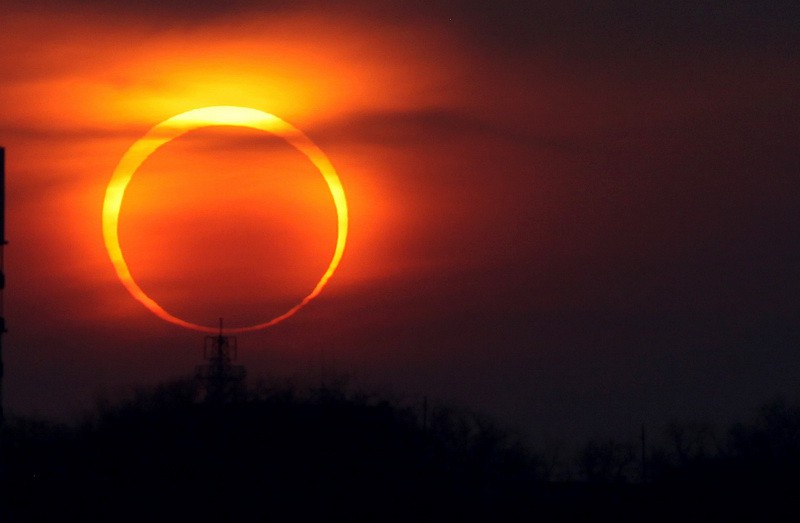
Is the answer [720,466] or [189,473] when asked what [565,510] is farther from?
[189,473]

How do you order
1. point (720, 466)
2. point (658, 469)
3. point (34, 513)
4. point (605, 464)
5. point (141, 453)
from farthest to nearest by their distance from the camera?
point (605, 464) → point (658, 469) → point (720, 466) → point (141, 453) → point (34, 513)

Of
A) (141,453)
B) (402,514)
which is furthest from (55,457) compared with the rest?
(402,514)

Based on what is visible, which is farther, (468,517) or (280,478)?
(468,517)

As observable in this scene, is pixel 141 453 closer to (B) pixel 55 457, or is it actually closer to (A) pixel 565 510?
(B) pixel 55 457

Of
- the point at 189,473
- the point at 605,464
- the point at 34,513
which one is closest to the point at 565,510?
the point at 189,473

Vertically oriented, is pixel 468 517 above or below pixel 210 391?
below

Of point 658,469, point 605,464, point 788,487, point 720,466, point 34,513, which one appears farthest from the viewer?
point 605,464
